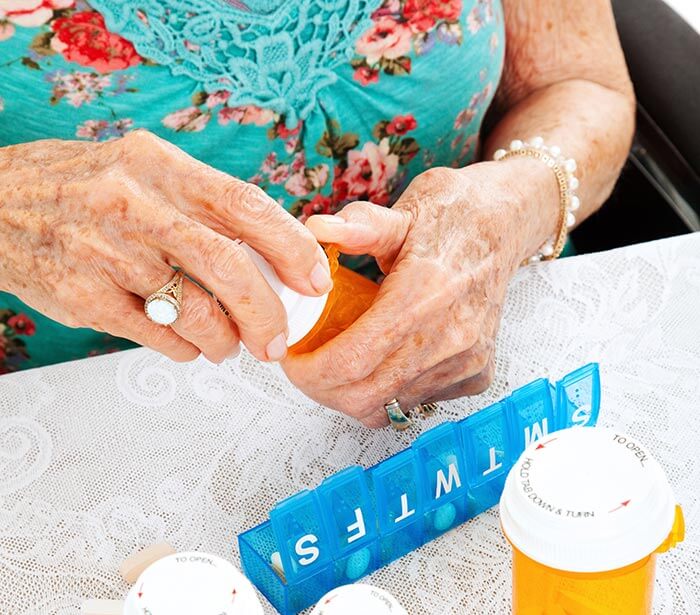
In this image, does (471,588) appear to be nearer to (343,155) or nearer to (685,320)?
(685,320)

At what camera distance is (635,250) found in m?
0.98

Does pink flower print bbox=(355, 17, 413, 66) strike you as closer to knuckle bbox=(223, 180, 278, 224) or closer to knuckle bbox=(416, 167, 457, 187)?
knuckle bbox=(416, 167, 457, 187)

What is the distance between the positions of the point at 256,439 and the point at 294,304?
159mm

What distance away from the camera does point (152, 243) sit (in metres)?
0.69

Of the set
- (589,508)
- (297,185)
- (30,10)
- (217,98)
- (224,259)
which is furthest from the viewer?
(297,185)

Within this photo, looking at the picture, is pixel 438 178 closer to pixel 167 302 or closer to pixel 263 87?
pixel 263 87

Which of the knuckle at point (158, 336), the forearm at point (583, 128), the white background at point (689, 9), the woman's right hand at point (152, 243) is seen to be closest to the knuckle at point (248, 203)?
the woman's right hand at point (152, 243)

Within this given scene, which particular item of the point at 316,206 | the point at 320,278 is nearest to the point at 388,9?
the point at 316,206

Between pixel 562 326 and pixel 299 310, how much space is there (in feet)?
1.03

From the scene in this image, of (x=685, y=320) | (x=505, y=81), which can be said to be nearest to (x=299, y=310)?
(x=685, y=320)

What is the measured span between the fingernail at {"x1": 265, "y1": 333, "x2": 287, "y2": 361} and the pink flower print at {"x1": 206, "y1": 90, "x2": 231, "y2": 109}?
38 cm

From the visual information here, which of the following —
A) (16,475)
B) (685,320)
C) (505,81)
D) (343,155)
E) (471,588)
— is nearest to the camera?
(471,588)

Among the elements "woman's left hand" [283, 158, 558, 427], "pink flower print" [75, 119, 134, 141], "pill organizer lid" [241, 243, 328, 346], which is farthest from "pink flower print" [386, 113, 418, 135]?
"pill organizer lid" [241, 243, 328, 346]

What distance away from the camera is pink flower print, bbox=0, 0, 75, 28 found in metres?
0.88
